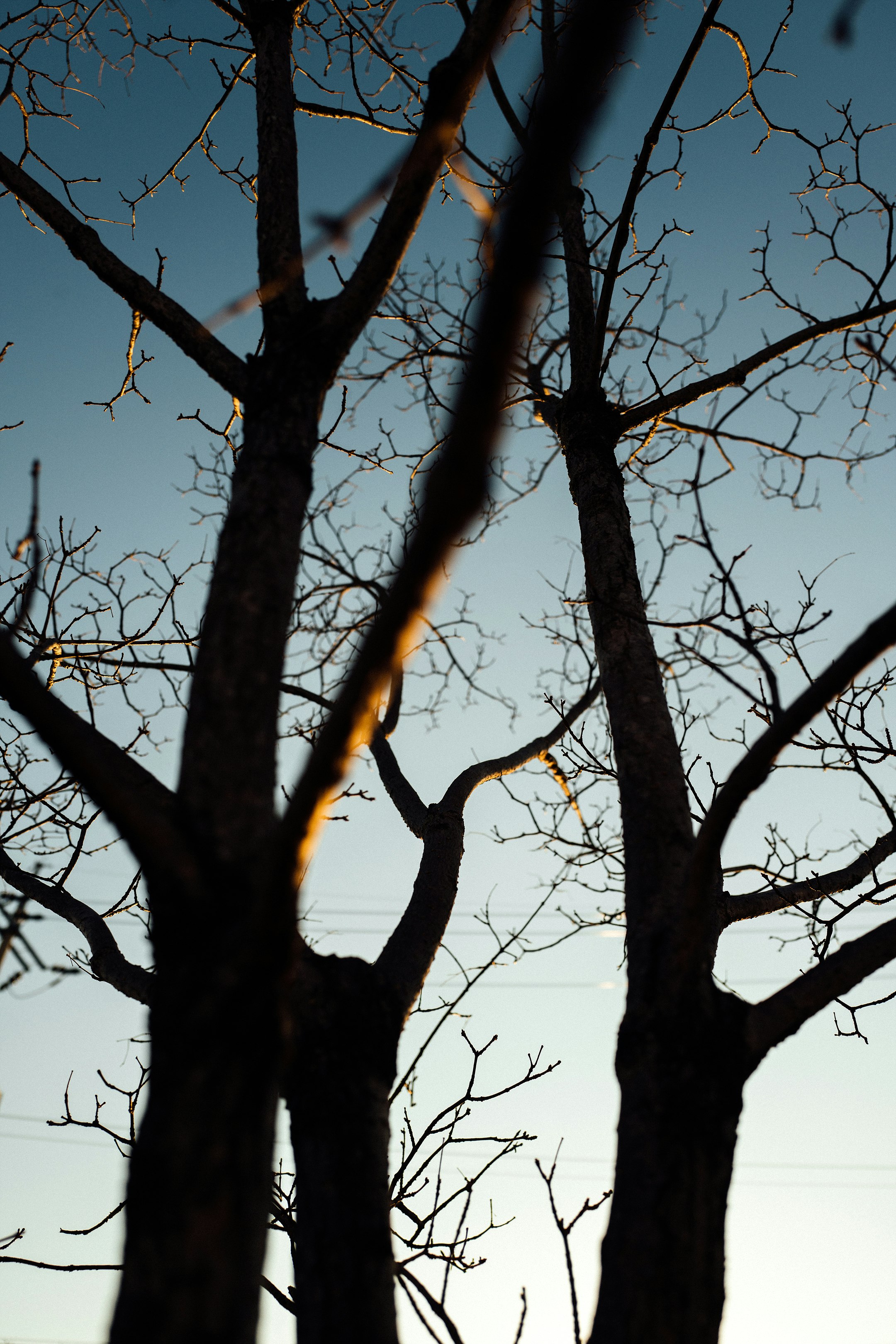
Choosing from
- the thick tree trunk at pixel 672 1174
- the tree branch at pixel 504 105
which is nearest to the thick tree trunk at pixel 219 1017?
the thick tree trunk at pixel 672 1174

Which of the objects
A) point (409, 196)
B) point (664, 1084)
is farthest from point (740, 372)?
point (664, 1084)

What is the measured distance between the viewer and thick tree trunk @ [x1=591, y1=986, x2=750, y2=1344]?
147 centimetres

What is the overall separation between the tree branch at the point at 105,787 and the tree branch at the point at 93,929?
1.36m

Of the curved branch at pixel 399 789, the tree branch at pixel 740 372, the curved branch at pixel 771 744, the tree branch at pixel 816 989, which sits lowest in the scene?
the tree branch at pixel 816 989

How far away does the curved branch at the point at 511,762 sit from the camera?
3.23 m

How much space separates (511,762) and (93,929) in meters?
1.82

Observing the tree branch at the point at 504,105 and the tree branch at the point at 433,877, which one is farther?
the tree branch at the point at 504,105

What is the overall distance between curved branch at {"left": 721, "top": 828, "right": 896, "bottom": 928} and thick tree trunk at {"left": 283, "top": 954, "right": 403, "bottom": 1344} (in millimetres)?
1321

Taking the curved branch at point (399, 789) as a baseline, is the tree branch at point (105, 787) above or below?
below

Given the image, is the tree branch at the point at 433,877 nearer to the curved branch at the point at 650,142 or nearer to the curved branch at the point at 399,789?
the curved branch at the point at 399,789

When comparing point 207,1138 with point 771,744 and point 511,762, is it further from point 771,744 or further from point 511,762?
point 511,762

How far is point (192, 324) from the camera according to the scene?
2.11 metres

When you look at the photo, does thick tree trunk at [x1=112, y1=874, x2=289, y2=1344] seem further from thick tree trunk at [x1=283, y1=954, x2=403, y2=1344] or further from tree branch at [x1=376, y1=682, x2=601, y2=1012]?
tree branch at [x1=376, y1=682, x2=601, y2=1012]

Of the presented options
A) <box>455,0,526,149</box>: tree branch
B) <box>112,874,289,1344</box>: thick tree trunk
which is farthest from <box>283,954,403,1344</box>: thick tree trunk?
<box>455,0,526,149</box>: tree branch
